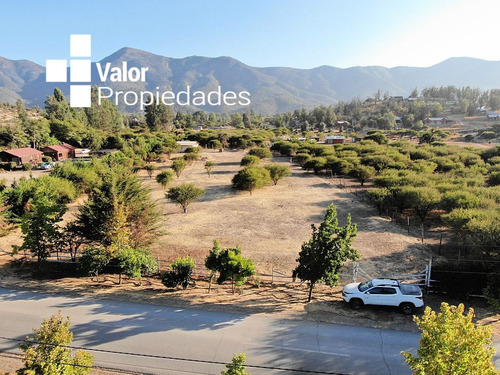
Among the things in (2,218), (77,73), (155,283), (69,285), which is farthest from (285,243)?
(77,73)

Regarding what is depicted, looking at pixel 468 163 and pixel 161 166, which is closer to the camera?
pixel 468 163

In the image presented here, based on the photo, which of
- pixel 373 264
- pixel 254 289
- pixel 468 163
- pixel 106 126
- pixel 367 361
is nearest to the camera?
pixel 367 361

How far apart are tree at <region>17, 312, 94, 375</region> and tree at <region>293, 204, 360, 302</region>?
8.44m

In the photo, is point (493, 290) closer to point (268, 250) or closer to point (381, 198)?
point (268, 250)

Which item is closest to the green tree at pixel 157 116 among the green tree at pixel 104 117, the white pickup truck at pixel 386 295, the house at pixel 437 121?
the green tree at pixel 104 117

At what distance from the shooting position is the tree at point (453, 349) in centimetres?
573

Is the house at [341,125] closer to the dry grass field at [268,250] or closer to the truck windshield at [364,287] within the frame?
the dry grass field at [268,250]

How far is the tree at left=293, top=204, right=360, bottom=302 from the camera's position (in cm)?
1253

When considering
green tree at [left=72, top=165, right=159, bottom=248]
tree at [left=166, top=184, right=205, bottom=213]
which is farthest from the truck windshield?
tree at [left=166, top=184, right=205, bottom=213]

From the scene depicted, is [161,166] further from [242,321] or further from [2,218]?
[242,321]

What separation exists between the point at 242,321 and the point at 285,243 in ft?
32.2

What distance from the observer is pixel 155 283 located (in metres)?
15.3

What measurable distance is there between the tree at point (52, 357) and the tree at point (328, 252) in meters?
8.44

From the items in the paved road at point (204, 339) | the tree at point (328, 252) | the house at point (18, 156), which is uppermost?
the house at point (18, 156)
